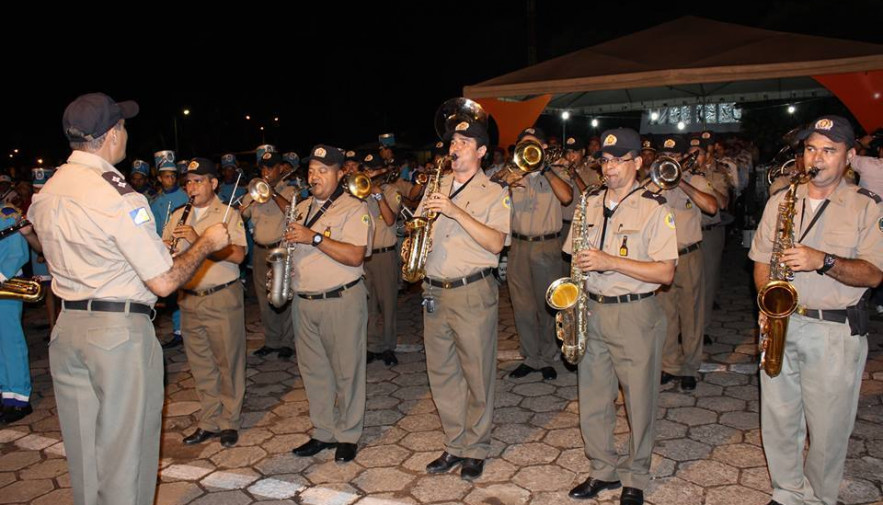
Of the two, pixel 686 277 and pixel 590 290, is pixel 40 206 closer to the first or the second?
pixel 590 290

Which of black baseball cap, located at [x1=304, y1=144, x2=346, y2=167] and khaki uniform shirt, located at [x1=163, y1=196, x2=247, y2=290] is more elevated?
black baseball cap, located at [x1=304, y1=144, x2=346, y2=167]

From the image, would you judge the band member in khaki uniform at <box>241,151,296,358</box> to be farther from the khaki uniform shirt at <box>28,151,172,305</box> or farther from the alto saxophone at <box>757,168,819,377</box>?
the alto saxophone at <box>757,168,819,377</box>

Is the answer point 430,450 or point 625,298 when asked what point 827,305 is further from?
point 430,450

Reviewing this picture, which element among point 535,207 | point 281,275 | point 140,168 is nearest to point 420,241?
point 281,275

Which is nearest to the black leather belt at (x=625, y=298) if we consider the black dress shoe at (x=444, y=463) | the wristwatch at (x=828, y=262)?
the wristwatch at (x=828, y=262)

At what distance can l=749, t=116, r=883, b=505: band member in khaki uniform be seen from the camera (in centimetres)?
383

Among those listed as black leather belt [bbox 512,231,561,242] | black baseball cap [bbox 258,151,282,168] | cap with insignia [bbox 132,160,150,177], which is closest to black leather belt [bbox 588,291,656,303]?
black leather belt [bbox 512,231,561,242]

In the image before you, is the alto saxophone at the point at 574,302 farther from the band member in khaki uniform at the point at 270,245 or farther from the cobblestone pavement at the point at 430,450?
the band member in khaki uniform at the point at 270,245

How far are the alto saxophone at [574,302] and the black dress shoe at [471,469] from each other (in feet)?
3.88

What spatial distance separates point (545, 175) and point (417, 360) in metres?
2.78

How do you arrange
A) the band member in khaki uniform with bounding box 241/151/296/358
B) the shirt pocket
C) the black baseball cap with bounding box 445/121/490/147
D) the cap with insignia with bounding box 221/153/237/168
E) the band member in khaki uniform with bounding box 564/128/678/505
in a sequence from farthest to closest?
1. the cap with insignia with bounding box 221/153/237/168
2. the band member in khaki uniform with bounding box 241/151/296/358
3. the black baseball cap with bounding box 445/121/490/147
4. the band member in khaki uniform with bounding box 564/128/678/505
5. the shirt pocket

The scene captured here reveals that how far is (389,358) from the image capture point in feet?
26.3

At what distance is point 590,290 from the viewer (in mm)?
4555

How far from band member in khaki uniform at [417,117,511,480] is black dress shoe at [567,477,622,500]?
2.57ft
